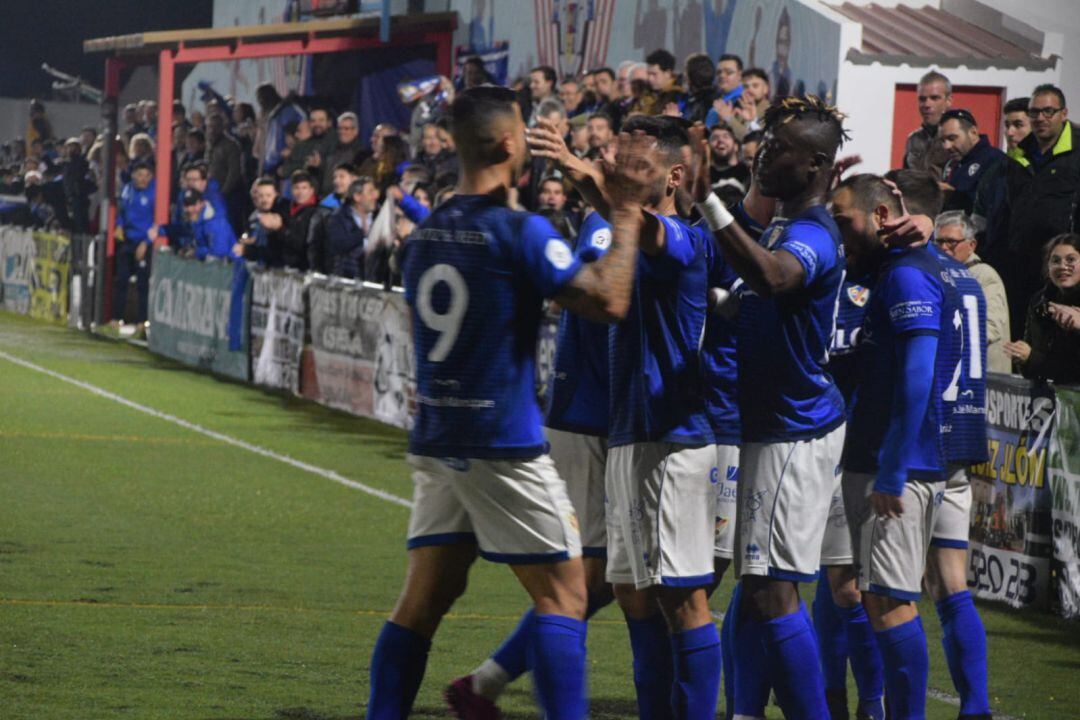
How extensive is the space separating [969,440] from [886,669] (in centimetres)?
94

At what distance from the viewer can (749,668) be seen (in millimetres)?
5910

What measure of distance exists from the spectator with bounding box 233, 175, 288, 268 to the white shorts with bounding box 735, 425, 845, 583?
44.3 ft

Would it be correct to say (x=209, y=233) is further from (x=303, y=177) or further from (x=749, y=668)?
(x=749, y=668)

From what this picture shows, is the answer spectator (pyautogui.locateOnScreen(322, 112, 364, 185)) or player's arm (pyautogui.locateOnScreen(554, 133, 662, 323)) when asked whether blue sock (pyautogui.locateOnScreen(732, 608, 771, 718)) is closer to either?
player's arm (pyautogui.locateOnScreen(554, 133, 662, 323))

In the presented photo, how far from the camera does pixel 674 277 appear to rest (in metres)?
5.60

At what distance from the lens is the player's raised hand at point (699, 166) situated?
545 cm

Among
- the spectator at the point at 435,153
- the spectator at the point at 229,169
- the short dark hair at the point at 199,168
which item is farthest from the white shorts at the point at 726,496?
the spectator at the point at 229,169

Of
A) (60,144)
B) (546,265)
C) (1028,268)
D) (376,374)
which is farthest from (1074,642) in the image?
(60,144)

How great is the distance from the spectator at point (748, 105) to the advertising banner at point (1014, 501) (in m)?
4.44

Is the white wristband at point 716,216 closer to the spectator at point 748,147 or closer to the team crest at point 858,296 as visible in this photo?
the team crest at point 858,296

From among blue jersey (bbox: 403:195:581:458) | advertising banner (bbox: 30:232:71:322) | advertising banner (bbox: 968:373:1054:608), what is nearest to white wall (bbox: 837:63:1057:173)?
advertising banner (bbox: 968:373:1054:608)

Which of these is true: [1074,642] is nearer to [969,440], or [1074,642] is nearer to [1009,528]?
[1009,528]

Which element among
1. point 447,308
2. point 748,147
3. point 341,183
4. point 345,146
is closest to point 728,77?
point 748,147

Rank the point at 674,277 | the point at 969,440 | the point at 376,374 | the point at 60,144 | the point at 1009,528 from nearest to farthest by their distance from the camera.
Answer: the point at 674,277 → the point at 969,440 → the point at 1009,528 → the point at 376,374 → the point at 60,144
